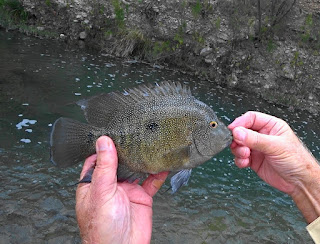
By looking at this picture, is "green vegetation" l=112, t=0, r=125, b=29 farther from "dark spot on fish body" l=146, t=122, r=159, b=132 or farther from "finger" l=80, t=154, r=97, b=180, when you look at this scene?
"dark spot on fish body" l=146, t=122, r=159, b=132

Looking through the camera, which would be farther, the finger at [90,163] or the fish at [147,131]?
the finger at [90,163]

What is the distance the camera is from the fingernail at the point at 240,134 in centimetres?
271

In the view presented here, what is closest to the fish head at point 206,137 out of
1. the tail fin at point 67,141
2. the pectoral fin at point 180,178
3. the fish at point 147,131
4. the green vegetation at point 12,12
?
the fish at point 147,131

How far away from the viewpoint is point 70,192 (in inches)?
220

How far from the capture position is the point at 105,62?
12.6 meters

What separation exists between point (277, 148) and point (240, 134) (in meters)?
0.37

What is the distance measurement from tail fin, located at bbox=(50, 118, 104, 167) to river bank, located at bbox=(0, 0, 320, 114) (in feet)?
34.9

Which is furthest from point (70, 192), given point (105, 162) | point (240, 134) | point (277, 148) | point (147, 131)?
point (277, 148)

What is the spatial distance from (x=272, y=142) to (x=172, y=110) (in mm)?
917

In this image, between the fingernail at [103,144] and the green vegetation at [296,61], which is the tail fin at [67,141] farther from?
the green vegetation at [296,61]

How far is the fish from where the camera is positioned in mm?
2701

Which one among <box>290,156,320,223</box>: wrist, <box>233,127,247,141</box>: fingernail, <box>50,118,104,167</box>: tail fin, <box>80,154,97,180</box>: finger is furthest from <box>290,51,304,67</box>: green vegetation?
<box>50,118,104,167</box>: tail fin

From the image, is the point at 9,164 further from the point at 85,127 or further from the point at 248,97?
the point at 248,97

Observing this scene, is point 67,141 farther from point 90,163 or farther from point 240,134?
point 240,134
